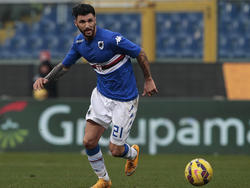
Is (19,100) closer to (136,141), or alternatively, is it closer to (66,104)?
(66,104)

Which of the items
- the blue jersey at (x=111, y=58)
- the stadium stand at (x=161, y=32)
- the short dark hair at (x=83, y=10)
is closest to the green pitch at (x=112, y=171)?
the blue jersey at (x=111, y=58)

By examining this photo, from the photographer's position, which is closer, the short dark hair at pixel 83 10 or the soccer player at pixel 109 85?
the short dark hair at pixel 83 10

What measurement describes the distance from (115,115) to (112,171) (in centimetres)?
275

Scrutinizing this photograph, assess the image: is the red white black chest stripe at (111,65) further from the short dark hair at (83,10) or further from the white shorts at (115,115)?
the short dark hair at (83,10)

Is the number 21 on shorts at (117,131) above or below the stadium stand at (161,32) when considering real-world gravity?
below

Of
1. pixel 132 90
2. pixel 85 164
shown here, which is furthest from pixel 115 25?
pixel 132 90

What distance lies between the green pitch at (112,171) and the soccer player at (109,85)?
0.78 metres

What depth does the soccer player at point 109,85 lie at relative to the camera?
7598mm

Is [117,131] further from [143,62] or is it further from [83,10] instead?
[83,10]

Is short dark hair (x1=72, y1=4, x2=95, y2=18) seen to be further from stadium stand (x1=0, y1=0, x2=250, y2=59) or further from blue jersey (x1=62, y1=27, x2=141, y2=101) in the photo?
stadium stand (x1=0, y1=0, x2=250, y2=59)

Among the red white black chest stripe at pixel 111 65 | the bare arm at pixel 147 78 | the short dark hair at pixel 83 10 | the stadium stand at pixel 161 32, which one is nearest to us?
the short dark hair at pixel 83 10

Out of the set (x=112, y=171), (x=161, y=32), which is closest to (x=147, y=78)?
(x=112, y=171)

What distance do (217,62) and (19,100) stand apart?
15.4 feet

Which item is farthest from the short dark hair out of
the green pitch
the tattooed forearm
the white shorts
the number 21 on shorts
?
the green pitch
